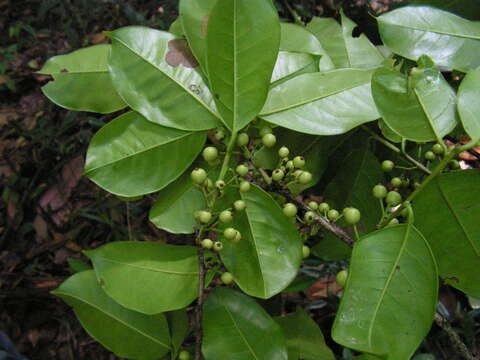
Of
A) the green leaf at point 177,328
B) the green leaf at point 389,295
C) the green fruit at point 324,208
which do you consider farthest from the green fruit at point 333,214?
the green leaf at point 177,328

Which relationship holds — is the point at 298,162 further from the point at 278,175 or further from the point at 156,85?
the point at 156,85

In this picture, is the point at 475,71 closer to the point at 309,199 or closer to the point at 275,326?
the point at 275,326

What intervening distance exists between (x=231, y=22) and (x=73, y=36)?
2139 millimetres

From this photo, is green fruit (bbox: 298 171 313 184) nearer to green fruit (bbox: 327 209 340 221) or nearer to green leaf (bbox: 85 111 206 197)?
green fruit (bbox: 327 209 340 221)

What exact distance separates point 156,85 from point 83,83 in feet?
0.68

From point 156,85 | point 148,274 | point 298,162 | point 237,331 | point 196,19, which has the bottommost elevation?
point 237,331

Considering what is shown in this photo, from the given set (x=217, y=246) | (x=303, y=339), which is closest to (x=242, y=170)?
(x=217, y=246)

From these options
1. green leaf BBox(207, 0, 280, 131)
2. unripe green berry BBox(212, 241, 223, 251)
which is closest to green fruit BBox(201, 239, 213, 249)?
unripe green berry BBox(212, 241, 223, 251)

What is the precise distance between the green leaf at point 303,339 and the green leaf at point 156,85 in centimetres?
57

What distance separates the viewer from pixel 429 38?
0.83 m

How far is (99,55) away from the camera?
0.93 meters

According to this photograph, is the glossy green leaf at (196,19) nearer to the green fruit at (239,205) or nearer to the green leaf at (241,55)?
the green leaf at (241,55)

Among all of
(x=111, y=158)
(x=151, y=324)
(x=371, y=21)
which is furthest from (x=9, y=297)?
(x=371, y=21)

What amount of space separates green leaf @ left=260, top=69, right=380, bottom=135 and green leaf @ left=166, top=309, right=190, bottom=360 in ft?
1.88
